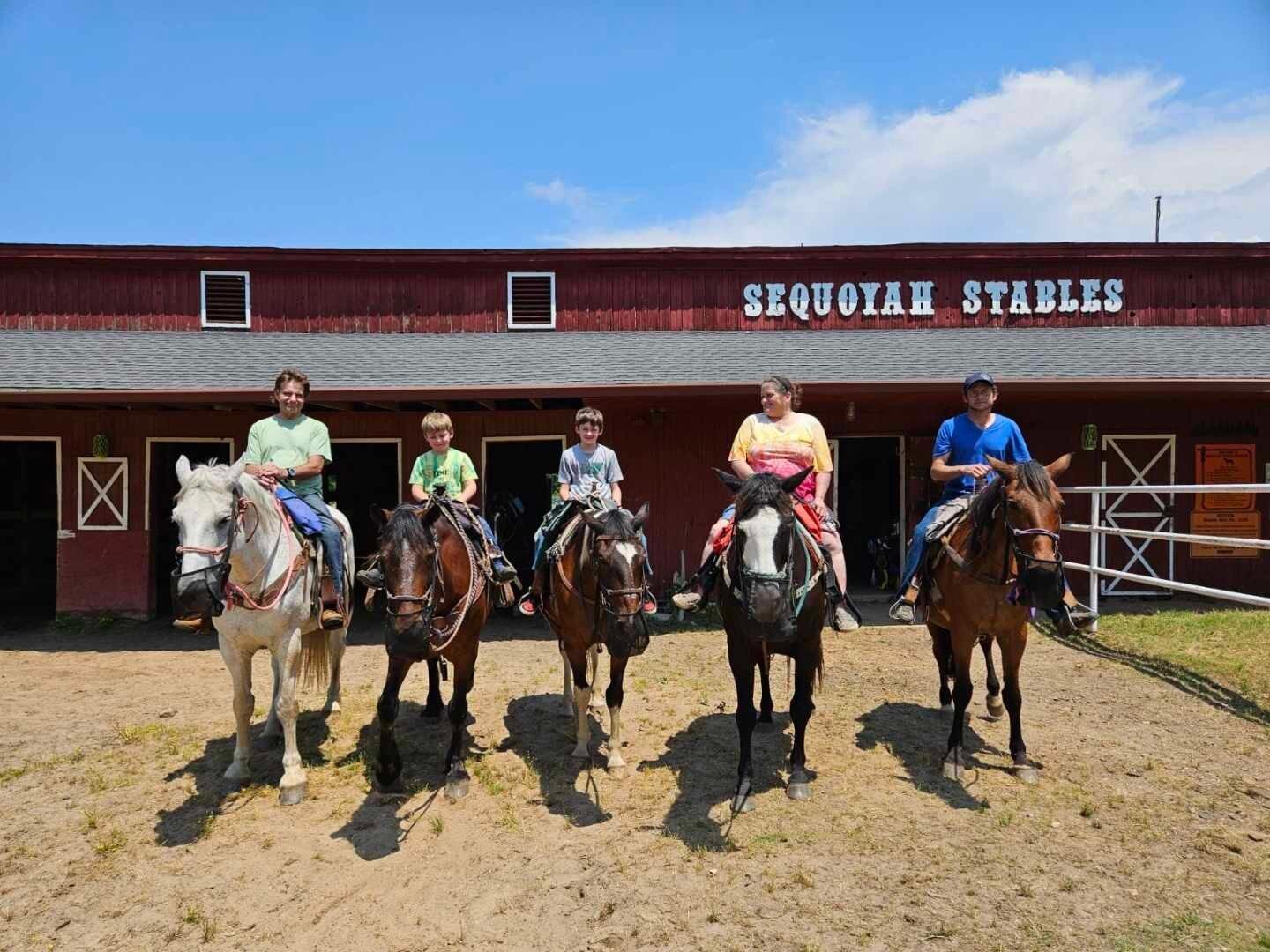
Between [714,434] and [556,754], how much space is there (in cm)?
585

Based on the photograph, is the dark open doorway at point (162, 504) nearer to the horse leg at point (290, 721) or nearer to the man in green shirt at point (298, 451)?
the man in green shirt at point (298, 451)

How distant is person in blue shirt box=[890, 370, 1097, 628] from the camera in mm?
4629

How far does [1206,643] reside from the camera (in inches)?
277

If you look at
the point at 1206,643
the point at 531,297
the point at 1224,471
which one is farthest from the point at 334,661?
the point at 1224,471

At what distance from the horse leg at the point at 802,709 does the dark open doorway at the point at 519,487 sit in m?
6.15

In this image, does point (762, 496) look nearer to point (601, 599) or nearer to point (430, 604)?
point (601, 599)

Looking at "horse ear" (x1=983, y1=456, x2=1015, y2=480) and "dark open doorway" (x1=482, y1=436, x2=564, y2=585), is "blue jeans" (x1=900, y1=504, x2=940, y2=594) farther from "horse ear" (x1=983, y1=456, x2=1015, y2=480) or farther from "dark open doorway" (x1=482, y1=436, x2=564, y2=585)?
"dark open doorway" (x1=482, y1=436, x2=564, y2=585)

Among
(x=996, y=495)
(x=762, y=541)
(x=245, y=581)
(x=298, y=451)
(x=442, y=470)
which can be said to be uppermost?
(x=298, y=451)

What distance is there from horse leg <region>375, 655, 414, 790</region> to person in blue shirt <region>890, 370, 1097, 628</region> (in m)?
3.30

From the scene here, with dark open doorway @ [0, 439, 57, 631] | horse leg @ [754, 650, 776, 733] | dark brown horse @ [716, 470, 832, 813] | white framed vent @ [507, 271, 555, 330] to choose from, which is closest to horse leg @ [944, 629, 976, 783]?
dark brown horse @ [716, 470, 832, 813]

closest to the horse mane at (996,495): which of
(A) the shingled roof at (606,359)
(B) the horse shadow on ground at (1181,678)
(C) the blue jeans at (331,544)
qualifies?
(B) the horse shadow on ground at (1181,678)

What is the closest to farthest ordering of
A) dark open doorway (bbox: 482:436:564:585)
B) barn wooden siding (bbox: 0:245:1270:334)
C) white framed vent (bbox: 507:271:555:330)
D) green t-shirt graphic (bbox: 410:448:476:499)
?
green t-shirt graphic (bbox: 410:448:476:499)
dark open doorway (bbox: 482:436:564:585)
barn wooden siding (bbox: 0:245:1270:334)
white framed vent (bbox: 507:271:555:330)

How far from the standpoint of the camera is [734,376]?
894cm

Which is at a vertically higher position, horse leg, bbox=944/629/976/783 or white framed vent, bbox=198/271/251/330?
white framed vent, bbox=198/271/251/330
